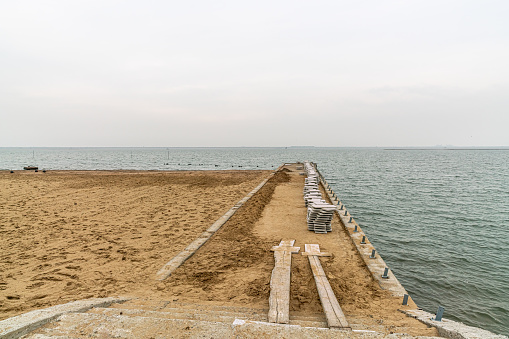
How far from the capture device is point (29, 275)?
5848 millimetres

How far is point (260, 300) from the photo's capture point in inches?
183

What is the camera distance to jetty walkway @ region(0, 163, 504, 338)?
2.94m

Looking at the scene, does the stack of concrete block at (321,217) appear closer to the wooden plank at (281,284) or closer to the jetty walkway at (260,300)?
the jetty walkway at (260,300)

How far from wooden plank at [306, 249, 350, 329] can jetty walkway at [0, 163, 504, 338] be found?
0.05ft

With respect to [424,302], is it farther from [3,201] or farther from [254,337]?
[3,201]

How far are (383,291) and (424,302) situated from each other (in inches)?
123

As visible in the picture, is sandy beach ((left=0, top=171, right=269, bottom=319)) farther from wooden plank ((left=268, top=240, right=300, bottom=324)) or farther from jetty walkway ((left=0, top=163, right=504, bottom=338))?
wooden plank ((left=268, top=240, right=300, bottom=324))

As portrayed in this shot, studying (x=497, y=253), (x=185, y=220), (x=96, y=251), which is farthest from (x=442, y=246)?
(x=96, y=251)

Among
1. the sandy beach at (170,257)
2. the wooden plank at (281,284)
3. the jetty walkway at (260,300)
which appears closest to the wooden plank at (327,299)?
the jetty walkway at (260,300)

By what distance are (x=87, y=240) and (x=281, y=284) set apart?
22.5 ft

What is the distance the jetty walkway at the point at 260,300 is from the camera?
2.94m

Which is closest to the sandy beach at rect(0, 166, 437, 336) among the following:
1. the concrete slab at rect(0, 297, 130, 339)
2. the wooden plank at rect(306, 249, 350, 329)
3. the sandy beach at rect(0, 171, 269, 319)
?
the sandy beach at rect(0, 171, 269, 319)

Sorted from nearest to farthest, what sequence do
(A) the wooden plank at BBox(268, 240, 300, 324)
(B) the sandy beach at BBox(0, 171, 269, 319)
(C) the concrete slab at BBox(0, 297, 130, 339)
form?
1. (C) the concrete slab at BBox(0, 297, 130, 339)
2. (A) the wooden plank at BBox(268, 240, 300, 324)
3. (B) the sandy beach at BBox(0, 171, 269, 319)

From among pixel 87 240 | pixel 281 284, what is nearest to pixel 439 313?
pixel 281 284
